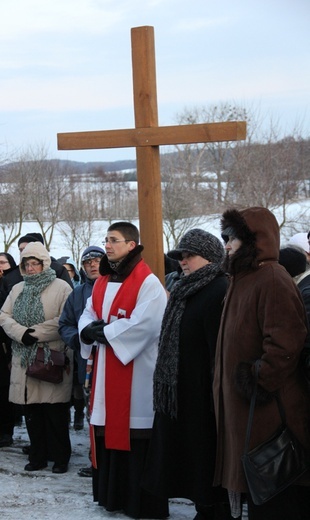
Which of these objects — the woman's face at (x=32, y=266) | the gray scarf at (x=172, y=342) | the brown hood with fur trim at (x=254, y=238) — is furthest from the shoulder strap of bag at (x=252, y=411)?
the woman's face at (x=32, y=266)

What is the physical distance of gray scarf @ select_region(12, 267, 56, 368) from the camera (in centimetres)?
686

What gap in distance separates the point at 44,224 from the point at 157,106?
109ft

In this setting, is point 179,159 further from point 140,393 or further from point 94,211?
point 140,393

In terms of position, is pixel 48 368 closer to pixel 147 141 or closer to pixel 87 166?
pixel 147 141

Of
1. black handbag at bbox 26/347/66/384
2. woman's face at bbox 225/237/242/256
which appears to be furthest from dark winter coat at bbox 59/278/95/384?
woman's face at bbox 225/237/242/256

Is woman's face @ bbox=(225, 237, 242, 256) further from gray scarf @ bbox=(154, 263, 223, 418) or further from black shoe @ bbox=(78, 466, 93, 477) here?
black shoe @ bbox=(78, 466, 93, 477)

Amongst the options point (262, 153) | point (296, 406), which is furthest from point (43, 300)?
point (262, 153)

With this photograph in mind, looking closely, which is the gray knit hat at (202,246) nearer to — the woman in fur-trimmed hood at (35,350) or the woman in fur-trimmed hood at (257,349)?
the woman in fur-trimmed hood at (257,349)

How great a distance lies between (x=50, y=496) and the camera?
235 inches

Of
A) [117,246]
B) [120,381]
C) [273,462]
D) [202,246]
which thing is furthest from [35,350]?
[273,462]

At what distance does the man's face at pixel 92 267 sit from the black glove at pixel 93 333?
1.10 meters

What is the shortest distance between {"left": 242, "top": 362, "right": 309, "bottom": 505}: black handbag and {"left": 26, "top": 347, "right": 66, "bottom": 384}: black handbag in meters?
2.85

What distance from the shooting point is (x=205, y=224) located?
3409 cm

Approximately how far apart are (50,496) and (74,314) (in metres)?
1.50
